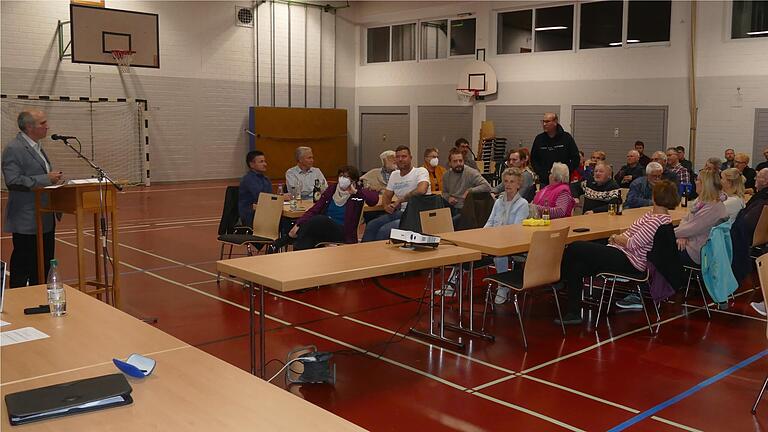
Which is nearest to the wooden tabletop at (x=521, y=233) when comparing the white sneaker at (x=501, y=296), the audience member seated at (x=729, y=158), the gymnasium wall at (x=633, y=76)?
the white sneaker at (x=501, y=296)

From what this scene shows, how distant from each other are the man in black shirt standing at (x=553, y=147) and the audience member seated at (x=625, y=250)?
316 centimetres

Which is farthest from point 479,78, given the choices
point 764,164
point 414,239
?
point 414,239

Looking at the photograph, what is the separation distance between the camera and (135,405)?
7.14 feet

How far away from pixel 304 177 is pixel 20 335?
5765 millimetres

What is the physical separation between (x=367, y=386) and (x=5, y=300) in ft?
6.80

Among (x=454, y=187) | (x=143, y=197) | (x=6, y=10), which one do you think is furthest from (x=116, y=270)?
(x=6, y=10)

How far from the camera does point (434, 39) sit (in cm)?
1962

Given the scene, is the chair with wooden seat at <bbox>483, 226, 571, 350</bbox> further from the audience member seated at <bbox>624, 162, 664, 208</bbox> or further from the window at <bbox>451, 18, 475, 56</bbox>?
the window at <bbox>451, 18, 475, 56</bbox>

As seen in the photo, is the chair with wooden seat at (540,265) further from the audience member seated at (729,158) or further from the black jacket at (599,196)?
the audience member seated at (729,158)

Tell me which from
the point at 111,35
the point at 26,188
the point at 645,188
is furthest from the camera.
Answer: the point at 111,35

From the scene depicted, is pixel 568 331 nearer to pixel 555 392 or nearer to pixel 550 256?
pixel 550 256

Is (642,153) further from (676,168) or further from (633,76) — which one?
(676,168)

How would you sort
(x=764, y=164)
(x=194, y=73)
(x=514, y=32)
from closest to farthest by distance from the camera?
(x=764, y=164) → (x=514, y=32) → (x=194, y=73)

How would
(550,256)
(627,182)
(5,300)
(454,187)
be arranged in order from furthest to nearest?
(627,182)
(454,187)
(550,256)
(5,300)
